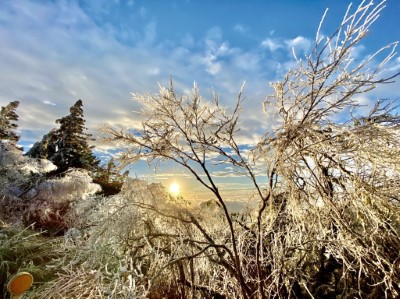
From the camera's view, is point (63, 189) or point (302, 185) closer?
point (302, 185)

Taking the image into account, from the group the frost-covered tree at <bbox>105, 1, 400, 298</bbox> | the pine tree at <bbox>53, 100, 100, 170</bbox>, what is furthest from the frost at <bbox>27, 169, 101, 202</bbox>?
the frost-covered tree at <bbox>105, 1, 400, 298</bbox>

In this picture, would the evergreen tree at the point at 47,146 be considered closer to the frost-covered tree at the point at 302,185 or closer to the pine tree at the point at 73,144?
the pine tree at the point at 73,144

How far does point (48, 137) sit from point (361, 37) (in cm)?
2138

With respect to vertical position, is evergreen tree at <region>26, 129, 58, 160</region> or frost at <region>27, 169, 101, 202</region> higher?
evergreen tree at <region>26, 129, 58, 160</region>

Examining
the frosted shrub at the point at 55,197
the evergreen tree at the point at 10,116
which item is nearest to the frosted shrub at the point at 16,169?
the frosted shrub at the point at 55,197

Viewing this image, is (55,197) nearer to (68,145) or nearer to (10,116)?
(68,145)

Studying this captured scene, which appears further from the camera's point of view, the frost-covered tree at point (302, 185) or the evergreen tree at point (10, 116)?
the evergreen tree at point (10, 116)

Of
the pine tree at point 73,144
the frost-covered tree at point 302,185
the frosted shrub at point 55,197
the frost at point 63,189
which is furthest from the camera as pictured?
the pine tree at point 73,144

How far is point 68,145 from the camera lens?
2091cm

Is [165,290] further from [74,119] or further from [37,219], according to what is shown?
[74,119]

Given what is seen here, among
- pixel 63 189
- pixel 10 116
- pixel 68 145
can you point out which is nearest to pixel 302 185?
pixel 63 189

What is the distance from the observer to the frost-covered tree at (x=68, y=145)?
Result: 20.5 meters

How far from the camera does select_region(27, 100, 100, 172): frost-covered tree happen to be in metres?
20.5

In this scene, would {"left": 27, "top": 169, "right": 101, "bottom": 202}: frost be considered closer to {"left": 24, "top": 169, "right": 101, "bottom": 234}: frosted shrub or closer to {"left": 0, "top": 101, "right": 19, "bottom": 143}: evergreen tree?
{"left": 24, "top": 169, "right": 101, "bottom": 234}: frosted shrub
